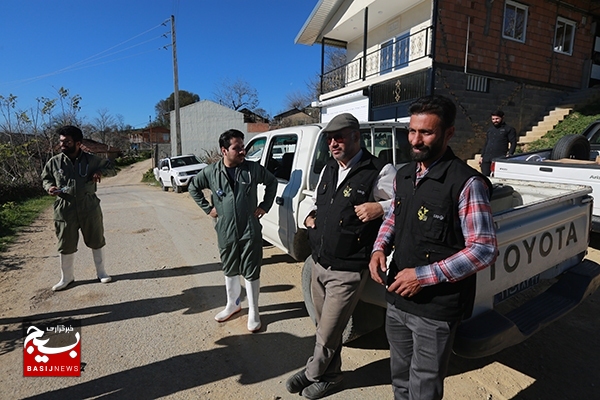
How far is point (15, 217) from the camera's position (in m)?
8.28

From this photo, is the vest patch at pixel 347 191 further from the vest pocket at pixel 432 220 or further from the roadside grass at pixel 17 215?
the roadside grass at pixel 17 215

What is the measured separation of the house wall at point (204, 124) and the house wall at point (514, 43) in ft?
56.1

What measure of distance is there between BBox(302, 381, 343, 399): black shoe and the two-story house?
11250 millimetres

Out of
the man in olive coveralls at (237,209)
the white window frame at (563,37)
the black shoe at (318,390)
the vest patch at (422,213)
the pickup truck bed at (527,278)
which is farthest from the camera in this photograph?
the white window frame at (563,37)

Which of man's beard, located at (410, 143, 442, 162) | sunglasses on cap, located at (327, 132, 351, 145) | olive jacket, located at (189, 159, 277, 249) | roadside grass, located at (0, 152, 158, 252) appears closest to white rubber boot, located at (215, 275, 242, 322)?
olive jacket, located at (189, 159, 277, 249)

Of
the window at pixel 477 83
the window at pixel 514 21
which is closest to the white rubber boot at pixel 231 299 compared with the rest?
the window at pixel 477 83

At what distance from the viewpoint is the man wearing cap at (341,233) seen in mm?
2125

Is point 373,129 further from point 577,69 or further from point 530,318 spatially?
point 577,69

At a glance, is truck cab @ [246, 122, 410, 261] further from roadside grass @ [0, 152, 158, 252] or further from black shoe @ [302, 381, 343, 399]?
roadside grass @ [0, 152, 158, 252]

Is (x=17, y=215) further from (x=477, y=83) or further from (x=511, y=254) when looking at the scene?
(x=477, y=83)

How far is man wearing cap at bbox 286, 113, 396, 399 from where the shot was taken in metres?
2.12

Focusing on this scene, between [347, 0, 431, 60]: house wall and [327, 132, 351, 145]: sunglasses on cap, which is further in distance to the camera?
[347, 0, 431, 60]: house wall

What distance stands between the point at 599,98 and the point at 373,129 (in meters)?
14.0

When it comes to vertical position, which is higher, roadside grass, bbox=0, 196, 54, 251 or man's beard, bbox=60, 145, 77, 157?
man's beard, bbox=60, 145, 77, 157
